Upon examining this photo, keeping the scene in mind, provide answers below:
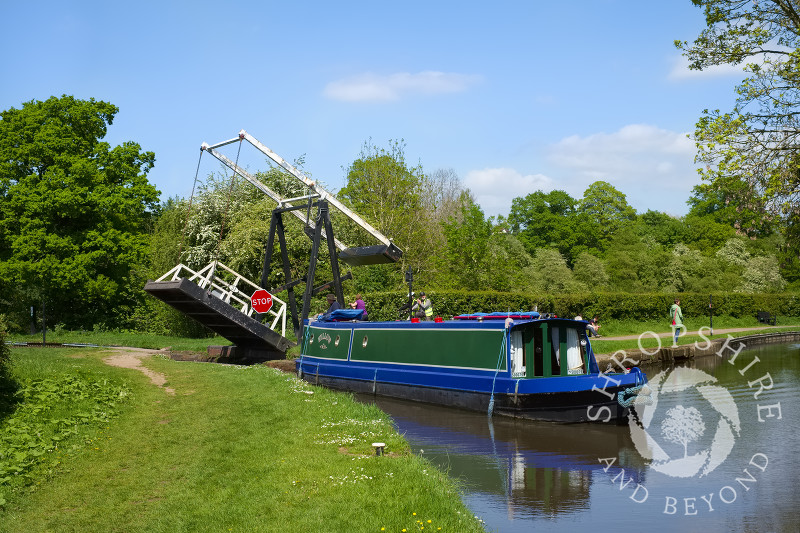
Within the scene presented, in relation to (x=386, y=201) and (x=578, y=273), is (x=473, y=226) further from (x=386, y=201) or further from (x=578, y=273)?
(x=578, y=273)

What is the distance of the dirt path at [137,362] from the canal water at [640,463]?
5.12 metres

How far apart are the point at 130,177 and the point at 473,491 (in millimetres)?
29839

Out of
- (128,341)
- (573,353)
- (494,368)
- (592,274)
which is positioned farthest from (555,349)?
(592,274)

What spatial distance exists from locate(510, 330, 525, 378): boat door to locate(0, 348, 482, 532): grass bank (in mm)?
3555

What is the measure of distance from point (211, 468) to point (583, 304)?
24.7 m

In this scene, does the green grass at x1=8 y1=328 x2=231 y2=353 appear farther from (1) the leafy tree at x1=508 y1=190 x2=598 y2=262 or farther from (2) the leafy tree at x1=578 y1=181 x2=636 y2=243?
(2) the leafy tree at x1=578 y1=181 x2=636 y2=243

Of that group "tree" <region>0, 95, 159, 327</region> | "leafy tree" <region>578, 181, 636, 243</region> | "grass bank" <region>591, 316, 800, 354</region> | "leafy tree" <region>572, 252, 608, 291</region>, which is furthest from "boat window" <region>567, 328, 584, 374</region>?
"leafy tree" <region>578, 181, 636, 243</region>

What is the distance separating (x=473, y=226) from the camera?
101ft

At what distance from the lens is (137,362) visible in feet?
65.3

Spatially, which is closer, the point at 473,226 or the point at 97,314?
the point at 473,226

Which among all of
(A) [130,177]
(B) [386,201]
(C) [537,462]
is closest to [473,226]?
(B) [386,201]

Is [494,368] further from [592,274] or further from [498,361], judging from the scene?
[592,274]

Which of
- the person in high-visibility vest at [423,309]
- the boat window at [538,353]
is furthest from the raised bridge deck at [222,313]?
the boat window at [538,353]

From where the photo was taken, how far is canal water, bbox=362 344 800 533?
788 cm
